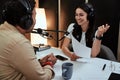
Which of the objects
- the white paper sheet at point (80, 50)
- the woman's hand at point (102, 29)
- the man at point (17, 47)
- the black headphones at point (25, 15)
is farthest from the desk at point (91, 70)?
the black headphones at point (25, 15)

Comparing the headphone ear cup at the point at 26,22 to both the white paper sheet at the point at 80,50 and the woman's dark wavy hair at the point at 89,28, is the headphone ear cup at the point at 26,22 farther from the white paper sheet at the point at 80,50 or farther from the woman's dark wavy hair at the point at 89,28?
the woman's dark wavy hair at the point at 89,28

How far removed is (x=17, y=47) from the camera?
114cm

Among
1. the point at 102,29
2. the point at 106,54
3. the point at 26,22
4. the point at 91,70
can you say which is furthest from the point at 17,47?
the point at 106,54

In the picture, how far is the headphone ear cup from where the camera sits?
4.00 feet

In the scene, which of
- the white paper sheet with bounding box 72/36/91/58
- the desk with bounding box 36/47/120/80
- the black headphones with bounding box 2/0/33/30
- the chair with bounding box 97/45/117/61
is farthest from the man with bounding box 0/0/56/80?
the chair with bounding box 97/45/117/61

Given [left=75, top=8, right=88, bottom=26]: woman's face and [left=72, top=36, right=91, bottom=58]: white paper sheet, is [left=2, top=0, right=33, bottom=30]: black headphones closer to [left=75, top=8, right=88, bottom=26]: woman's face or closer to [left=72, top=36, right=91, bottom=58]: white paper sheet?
[left=72, top=36, right=91, bottom=58]: white paper sheet

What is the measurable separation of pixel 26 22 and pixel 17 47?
172mm

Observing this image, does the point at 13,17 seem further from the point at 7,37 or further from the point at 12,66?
the point at 12,66

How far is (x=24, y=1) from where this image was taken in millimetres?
1211

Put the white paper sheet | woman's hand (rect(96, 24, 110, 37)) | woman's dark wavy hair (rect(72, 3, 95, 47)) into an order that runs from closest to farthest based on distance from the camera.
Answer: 1. the white paper sheet
2. woman's hand (rect(96, 24, 110, 37))
3. woman's dark wavy hair (rect(72, 3, 95, 47))

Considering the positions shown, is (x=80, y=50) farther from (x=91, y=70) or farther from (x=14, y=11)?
(x=14, y=11)

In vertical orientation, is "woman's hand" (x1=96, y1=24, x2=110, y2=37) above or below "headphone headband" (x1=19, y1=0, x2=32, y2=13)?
below

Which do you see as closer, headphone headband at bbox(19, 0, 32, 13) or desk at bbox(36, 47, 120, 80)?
headphone headband at bbox(19, 0, 32, 13)

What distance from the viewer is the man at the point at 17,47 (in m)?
1.15
